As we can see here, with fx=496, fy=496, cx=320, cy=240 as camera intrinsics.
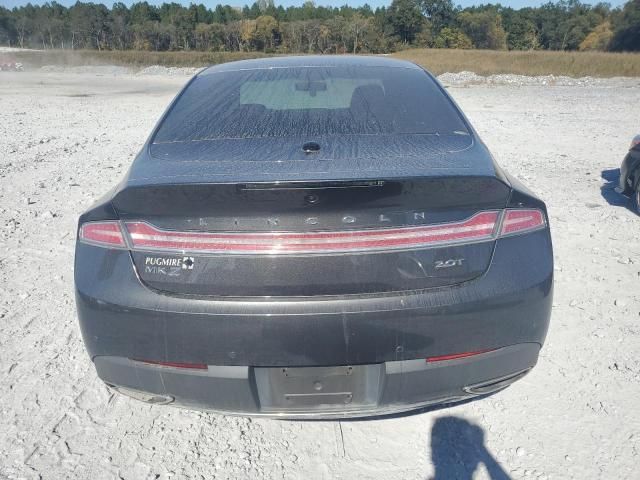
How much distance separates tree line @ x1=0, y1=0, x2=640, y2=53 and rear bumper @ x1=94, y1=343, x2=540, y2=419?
293 feet

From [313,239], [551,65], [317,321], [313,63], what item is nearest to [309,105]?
[313,63]

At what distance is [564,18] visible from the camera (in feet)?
303

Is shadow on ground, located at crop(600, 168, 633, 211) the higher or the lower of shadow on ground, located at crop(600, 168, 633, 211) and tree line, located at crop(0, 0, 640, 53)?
the lower

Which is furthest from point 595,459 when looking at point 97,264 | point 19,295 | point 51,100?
point 51,100

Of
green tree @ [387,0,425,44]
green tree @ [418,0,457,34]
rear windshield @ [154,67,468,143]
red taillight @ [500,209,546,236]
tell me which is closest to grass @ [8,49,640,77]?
rear windshield @ [154,67,468,143]

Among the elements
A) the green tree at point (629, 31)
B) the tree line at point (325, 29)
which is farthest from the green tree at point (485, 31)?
the green tree at point (629, 31)

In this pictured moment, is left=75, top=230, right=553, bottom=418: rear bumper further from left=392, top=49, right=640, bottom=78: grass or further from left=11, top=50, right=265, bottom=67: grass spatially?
left=11, top=50, right=265, bottom=67: grass

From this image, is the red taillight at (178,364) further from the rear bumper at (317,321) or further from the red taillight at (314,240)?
the red taillight at (314,240)

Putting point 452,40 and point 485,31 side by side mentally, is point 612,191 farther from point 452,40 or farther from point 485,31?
point 485,31

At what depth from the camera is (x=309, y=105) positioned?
2.76 metres

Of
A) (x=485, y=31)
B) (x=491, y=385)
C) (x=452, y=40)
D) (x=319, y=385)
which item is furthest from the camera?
(x=485, y=31)

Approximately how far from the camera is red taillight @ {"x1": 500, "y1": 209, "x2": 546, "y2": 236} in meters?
1.82

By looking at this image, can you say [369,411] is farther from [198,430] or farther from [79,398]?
[79,398]

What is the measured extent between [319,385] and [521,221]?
38.1 inches
